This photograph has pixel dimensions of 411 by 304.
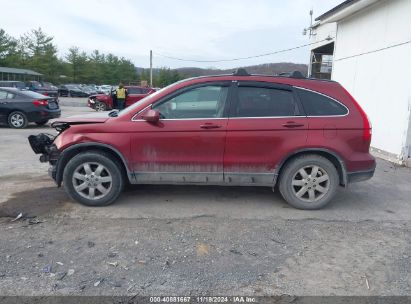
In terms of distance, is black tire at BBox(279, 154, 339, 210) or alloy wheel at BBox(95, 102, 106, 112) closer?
black tire at BBox(279, 154, 339, 210)

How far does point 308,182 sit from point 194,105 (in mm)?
1856

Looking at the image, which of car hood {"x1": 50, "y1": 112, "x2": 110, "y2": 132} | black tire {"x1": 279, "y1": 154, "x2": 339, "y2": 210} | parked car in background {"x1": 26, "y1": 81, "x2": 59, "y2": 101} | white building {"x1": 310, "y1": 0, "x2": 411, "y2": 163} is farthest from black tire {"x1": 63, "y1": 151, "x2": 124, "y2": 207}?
parked car in background {"x1": 26, "y1": 81, "x2": 59, "y2": 101}

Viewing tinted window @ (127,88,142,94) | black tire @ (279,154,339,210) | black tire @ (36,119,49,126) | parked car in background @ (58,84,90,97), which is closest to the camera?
black tire @ (279,154,339,210)

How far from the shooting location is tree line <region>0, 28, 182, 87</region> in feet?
201

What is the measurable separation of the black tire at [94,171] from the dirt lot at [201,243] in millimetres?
119

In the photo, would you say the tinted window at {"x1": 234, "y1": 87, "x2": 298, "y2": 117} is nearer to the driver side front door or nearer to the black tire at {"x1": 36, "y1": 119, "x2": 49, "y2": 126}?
the driver side front door

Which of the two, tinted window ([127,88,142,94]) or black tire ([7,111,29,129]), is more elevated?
tinted window ([127,88,142,94])

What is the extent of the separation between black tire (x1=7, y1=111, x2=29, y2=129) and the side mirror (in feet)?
32.6

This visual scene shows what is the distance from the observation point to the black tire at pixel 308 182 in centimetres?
482

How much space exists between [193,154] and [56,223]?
1.88 m

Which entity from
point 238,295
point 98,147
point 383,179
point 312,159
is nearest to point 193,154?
point 98,147

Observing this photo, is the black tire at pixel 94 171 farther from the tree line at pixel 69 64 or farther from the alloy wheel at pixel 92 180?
the tree line at pixel 69 64

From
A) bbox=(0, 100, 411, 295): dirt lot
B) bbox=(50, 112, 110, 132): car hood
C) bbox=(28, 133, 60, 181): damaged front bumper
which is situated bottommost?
bbox=(0, 100, 411, 295): dirt lot

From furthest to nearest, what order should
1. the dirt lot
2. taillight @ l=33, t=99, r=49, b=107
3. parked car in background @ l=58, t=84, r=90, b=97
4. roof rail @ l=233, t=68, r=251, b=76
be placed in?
1. parked car in background @ l=58, t=84, r=90, b=97
2. taillight @ l=33, t=99, r=49, b=107
3. roof rail @ l=233, t=68, r=251, b=76
4. the dirt lot
